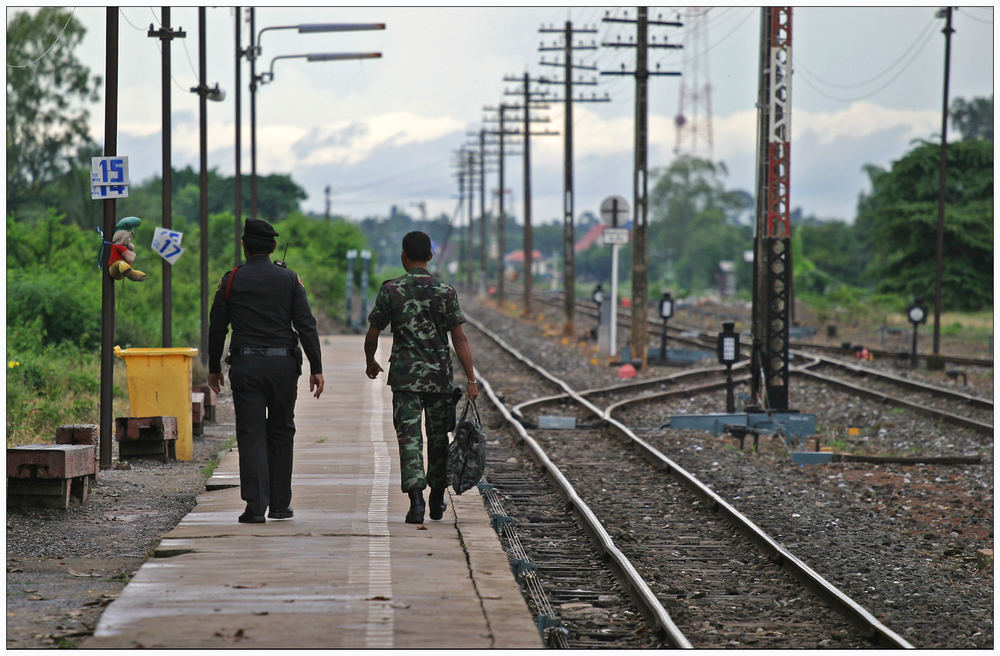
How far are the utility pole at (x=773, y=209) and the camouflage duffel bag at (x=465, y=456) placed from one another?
38.3 feet

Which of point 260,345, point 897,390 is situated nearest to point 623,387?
point 897,390

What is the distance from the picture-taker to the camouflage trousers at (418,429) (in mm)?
8469

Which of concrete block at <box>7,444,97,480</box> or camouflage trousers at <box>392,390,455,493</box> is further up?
camouflage trousers at <box>392,390,455,493</box>

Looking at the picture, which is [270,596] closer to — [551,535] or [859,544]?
[551,535]

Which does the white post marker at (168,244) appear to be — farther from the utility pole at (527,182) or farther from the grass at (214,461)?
the utility pole at (527,182)

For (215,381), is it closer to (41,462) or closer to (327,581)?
(327,581)

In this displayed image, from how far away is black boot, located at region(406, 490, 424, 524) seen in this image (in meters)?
8.70

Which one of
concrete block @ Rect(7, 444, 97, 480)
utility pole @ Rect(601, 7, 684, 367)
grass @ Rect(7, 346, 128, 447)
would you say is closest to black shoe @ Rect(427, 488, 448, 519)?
concrete block @ Rect(7, 444, 97, 480)

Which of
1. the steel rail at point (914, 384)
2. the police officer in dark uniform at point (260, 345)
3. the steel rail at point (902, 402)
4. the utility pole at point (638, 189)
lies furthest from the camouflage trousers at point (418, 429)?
the utility pole at point (638, 189)

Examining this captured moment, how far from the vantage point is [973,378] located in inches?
1066

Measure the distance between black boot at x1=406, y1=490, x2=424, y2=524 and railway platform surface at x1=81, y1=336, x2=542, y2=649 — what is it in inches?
3.3

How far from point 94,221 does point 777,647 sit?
200 feet

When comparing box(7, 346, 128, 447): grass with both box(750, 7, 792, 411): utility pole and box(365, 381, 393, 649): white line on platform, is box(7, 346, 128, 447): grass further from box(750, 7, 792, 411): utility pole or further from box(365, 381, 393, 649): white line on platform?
box(750, 7, 792, 411): utility pole

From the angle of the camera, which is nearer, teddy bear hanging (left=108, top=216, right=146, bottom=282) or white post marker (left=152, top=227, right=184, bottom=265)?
teddy bear hanging (left=108, top=216, right=146, bottom=282)
